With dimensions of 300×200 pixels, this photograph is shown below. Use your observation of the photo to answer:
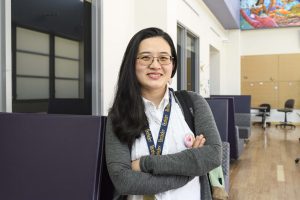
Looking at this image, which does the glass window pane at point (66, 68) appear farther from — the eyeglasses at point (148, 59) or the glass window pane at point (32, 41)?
the eyeglasses at point (148, 59)

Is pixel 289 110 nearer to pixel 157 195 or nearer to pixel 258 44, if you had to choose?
pixel 258 44

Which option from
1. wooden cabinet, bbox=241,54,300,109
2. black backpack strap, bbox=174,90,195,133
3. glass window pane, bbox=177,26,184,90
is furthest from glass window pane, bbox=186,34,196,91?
black backpack strap, bbox=174,90,195,133

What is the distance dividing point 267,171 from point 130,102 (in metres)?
4.24

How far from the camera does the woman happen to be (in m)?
1.35

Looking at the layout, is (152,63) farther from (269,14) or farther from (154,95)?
(269,14)

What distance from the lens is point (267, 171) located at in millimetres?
5035

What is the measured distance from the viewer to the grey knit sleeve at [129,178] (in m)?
1.33

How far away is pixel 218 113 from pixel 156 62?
2.65 metres

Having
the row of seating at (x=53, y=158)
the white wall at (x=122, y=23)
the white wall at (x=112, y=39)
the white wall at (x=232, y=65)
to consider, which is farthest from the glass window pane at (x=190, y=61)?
the row of seating at (x=53, y=158)

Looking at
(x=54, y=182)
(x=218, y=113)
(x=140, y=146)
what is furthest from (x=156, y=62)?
(x=218, y=113)

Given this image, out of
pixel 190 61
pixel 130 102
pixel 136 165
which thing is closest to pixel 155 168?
pixel 136 165

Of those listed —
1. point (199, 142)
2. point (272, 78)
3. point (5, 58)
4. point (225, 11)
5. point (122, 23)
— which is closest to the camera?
point (199, 142)

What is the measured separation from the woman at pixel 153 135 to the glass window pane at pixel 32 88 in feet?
4.18

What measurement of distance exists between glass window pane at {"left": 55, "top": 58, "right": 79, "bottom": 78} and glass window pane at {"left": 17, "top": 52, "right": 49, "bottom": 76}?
163mm
